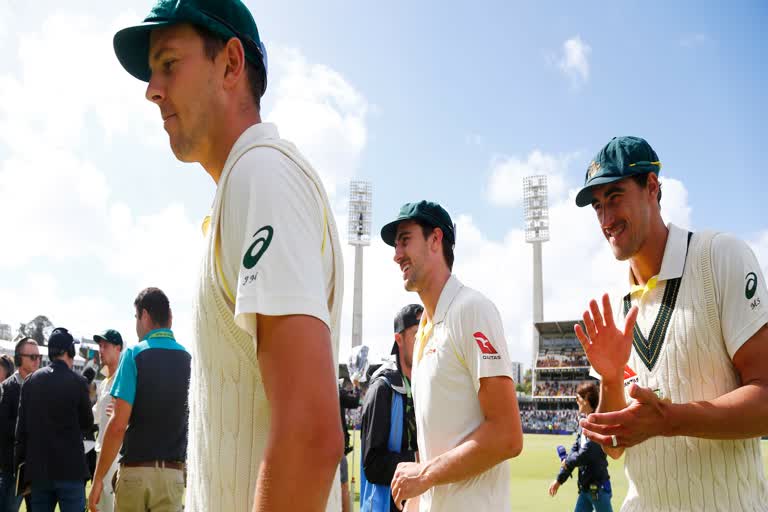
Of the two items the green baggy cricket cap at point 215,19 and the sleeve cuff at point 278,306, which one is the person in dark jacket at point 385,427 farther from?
the sleeve cuff at point 278,306

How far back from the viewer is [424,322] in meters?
3.49

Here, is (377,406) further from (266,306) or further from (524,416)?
(524,416)

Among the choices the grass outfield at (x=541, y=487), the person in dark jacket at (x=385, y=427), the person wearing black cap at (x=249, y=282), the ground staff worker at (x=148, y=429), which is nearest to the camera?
the person wearing black cap at (x=249, y=282)

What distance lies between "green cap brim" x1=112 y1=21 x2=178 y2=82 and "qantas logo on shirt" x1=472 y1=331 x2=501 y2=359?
179 centimetres

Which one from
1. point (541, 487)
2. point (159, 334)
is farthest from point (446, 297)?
point (541, 487)

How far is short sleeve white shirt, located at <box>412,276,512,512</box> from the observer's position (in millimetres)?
2807

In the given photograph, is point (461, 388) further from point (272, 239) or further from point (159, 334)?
point (159, 334)

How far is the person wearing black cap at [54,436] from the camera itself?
6043mm

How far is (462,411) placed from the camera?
115 inches

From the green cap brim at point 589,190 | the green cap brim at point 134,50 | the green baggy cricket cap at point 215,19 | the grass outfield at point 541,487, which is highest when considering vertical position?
the green cap brim at point 134,50

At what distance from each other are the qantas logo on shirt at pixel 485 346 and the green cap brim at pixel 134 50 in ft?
5.87

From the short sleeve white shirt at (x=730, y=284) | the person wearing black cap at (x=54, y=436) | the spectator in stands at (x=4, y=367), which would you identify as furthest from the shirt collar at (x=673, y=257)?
the spectator in stands at (x=4, y=367)

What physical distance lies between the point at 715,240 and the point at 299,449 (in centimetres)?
204

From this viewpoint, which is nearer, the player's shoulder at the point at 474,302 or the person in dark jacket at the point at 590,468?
the player's shoulder at the point at 474,302
